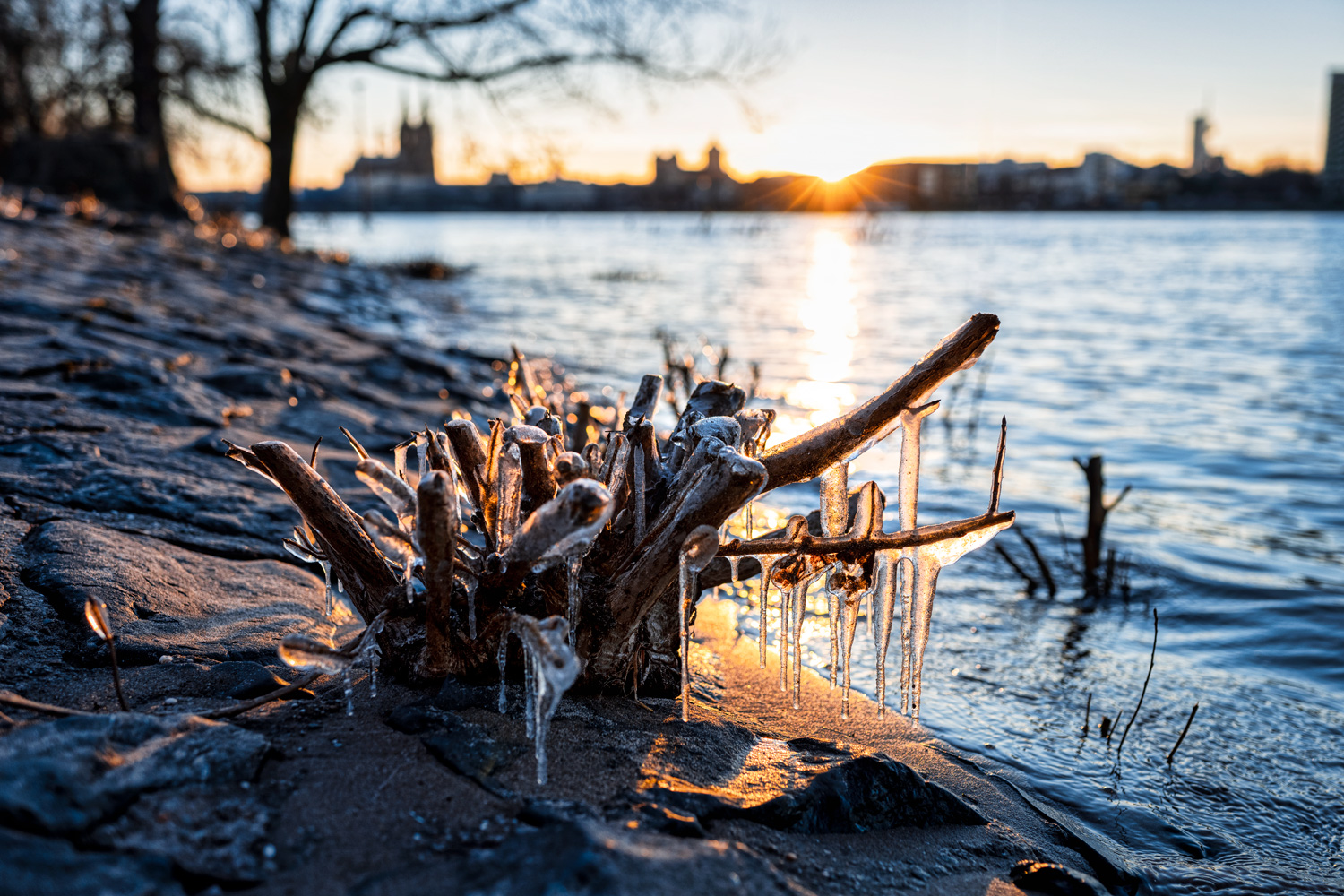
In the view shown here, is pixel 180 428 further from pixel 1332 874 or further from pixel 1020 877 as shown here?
pixel 1332 874

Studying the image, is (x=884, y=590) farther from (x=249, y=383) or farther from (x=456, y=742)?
(x=249, y=383)

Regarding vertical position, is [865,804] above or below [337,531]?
below

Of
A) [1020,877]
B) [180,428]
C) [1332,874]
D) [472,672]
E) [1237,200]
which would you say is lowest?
[1332,874]

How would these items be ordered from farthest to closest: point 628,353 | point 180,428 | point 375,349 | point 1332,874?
point 628,353 < point 375,349 < point 180,428 < point 1332,874

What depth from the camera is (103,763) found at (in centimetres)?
128

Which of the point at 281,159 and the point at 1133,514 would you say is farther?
the point at 281,159

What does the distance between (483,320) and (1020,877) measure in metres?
12.4

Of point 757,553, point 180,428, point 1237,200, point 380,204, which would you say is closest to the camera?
point 757,553

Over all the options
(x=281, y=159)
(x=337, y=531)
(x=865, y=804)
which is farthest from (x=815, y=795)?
(x=281, y=159)

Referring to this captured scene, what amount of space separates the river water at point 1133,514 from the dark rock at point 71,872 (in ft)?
5.05

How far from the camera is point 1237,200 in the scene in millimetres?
100750

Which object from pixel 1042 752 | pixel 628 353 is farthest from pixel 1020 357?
pixel 1042 752

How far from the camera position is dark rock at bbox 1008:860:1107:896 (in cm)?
164

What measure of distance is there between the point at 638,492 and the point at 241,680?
0.90 m
